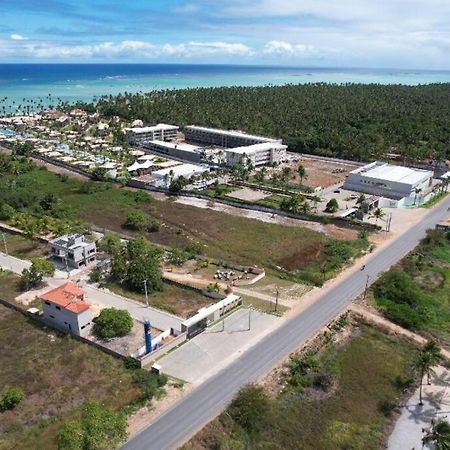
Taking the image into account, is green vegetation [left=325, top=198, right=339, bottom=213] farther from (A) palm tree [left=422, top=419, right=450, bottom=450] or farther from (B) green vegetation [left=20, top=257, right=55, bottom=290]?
(A) palm tree [left=422, top=419, right=450, bottom=450]

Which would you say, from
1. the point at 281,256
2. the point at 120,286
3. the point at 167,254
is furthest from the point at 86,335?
the point at 281,256

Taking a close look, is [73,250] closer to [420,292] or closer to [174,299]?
[174,299]

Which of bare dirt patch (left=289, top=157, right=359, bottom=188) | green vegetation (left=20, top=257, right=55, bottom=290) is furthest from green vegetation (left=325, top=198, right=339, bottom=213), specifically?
green vegetation (left=20, top=257, right=55, bottom=290)

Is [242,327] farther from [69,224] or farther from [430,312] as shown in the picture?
[69,224]

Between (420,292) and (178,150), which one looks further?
(178,150)

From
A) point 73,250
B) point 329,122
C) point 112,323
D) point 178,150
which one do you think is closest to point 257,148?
point 178,150

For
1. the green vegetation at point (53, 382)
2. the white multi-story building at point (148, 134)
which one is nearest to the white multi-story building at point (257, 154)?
the white multi-story building at point (148, 134)

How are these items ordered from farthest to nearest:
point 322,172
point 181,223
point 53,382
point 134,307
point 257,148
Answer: point 257,148 < point 322,172 < point 181,223 < point 134,307 < point 53,382

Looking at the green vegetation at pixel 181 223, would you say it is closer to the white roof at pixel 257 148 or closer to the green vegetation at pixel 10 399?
the green vegetation at pixel 10 399
